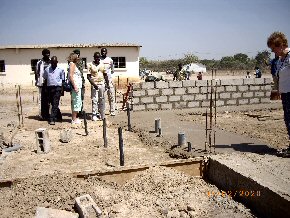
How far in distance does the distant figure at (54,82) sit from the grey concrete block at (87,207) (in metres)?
4.73

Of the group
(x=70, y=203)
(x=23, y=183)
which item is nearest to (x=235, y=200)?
(x=70, y=203)

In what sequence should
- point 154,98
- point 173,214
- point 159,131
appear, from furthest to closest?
1. point 154,98
2. point 159,131
3. point 173,214

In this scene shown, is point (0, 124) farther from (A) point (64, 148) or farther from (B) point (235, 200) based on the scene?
(B) point (235, 200)

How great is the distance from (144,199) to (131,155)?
1.74 meters

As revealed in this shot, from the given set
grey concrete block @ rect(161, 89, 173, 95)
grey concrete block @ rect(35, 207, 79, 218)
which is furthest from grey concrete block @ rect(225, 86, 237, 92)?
grey concrete block @ rect(35, 207, 79, 218)

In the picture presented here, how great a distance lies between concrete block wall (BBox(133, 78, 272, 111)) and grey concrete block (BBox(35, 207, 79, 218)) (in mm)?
6040

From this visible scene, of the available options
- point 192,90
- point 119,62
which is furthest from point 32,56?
point 192,90

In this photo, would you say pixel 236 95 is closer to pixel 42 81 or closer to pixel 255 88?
pixel 255 88

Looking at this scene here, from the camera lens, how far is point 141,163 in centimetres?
460

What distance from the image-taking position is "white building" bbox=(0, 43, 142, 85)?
22.5m

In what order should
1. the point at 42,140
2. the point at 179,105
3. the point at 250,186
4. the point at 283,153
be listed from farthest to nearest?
the point at 179,105 < the point at 42,140 < the point at 283,153 < the point at 250,186

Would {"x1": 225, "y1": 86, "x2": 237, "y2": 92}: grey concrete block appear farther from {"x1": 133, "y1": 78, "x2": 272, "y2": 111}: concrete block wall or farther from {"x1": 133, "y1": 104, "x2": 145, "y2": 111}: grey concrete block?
{"x1": 133, "y1": 104, "x2": 145, "y2": 111}: grey concrete block

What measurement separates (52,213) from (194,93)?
699cm

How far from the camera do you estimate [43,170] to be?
14.8ft
